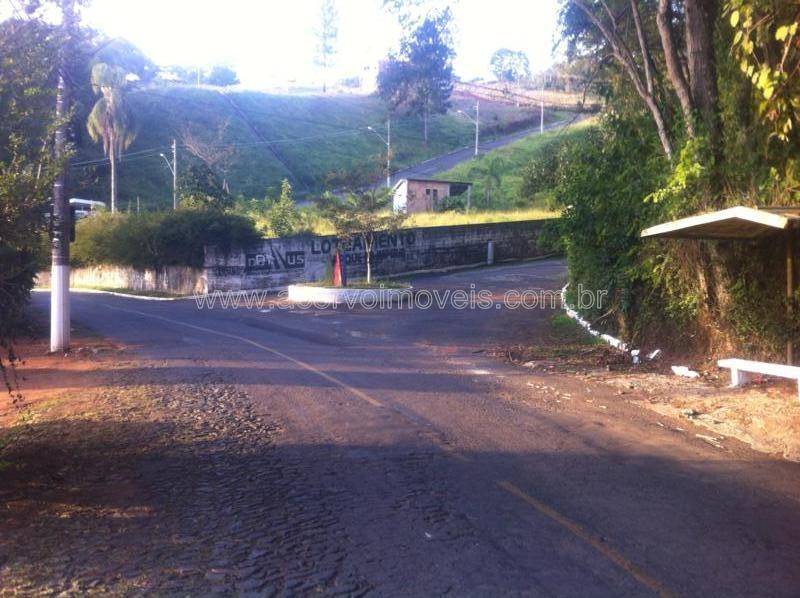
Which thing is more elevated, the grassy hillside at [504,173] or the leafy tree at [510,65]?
the leafy tree at [510,65]

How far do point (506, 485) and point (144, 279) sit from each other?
32.2 metres

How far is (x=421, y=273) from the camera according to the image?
37.0 meters

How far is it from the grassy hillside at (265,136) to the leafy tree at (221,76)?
23941 millimetres

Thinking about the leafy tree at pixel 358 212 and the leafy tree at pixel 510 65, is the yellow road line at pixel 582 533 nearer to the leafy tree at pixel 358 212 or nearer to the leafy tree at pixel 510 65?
the leafy tree at pixel 358 212

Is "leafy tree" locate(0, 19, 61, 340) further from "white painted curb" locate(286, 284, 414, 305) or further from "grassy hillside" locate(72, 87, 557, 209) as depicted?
"grassy hillside" locate(72, 87, 557, 209)

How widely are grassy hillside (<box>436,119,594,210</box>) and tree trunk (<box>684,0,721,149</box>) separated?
34124mm

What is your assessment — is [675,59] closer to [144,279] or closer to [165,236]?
[165,236]

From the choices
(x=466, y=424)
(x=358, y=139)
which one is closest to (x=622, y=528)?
(x=466, y=424)

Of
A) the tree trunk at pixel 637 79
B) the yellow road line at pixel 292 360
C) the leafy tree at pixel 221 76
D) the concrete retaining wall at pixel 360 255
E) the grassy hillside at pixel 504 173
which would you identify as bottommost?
the yellow road line at pixel 292 360

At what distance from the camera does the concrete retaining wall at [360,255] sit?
109 feet

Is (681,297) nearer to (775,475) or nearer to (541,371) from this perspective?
(541,371)

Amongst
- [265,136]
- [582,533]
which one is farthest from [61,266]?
[265,136]

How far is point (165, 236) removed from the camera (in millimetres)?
34094

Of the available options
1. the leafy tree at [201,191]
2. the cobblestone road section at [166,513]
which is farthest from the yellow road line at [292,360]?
the leafy tree at [201,191]
